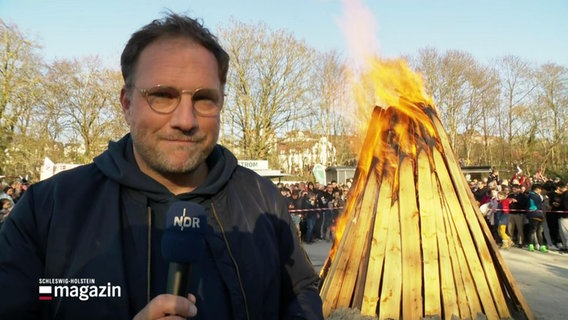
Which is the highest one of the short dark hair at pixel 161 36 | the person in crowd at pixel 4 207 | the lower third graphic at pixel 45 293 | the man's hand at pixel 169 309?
the short dark hair at pixel 161 36

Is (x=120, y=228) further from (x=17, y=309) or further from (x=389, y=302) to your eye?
(x=389, y=302)

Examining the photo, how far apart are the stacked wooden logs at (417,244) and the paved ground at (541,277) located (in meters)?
1.76

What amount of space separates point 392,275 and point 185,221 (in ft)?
13.9

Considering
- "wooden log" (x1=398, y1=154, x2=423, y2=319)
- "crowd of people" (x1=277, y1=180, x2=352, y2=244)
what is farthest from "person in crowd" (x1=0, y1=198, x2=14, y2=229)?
"crowd of people" (x1=277, y1=180, x2=352, y2=244)

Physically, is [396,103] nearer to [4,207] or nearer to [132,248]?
[132,248]

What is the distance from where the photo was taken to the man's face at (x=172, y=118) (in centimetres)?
185

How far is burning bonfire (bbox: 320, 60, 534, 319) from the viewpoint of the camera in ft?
17.5

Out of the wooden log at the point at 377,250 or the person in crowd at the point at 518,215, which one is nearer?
the wooden log at the point at 377,250

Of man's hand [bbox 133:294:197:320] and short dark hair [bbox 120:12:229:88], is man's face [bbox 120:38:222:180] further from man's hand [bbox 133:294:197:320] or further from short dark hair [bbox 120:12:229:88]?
man's hand [bbox 133:294:197:320]

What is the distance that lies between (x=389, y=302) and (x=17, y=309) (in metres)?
4.44

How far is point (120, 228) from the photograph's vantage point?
1.77 meters

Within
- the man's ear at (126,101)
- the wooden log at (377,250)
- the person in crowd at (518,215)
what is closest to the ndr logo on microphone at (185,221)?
the man's ear at (126,101)

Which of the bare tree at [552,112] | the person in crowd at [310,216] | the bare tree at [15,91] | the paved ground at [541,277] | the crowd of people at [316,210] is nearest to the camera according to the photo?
the paved ground at [541,277]

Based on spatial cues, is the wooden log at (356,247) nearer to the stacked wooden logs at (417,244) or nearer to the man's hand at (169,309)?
the stacked wooden logs at (417,244)
